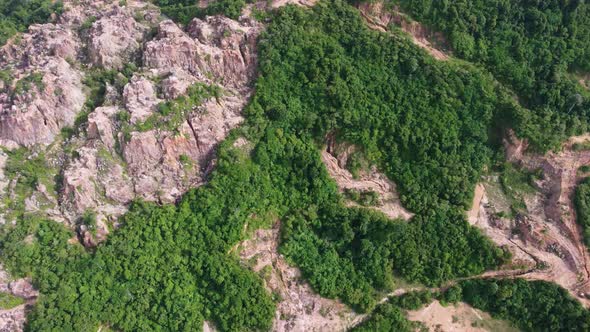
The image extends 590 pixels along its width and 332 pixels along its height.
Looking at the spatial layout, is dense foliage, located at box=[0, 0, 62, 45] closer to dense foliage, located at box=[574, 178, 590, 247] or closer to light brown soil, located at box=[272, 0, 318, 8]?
light brown soil, located at box=[272, 0, 318, 8]

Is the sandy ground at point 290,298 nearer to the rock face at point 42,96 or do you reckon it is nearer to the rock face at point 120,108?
the rock face at point 120,108

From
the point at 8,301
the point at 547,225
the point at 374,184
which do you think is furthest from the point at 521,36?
the point at 8,301

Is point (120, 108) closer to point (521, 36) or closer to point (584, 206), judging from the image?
point (521, 36)

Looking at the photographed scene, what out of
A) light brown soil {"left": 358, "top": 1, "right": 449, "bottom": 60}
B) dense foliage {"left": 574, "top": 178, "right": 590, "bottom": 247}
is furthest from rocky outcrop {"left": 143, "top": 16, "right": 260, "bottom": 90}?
dense foliage {"left": 574, "top": 178, "right": 590, "bottom": 247}

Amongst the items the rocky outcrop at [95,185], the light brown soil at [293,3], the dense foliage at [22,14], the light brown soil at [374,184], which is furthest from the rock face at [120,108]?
the light brown soil at [374,184]

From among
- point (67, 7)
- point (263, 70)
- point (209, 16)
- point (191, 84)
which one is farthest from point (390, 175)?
point (67, 7)

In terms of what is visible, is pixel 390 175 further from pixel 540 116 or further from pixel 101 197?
pixel 101 197

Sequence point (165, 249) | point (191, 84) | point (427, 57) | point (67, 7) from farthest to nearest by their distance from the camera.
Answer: point (67, 7), point (427, 57), point (191, 84), point (165, 249)
